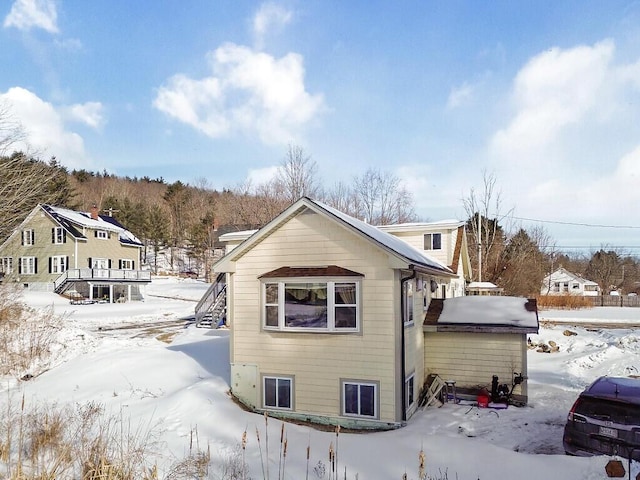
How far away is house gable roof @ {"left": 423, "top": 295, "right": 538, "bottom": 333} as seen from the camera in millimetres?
13297

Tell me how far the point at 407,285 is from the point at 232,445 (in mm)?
5993

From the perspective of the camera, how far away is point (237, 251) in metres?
12.4

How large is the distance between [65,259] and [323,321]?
35392 mm

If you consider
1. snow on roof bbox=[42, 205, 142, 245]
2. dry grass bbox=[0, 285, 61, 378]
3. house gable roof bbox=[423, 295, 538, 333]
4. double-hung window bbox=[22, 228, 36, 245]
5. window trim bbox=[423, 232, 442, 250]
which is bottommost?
dry grass bbox=[0, 285, 61, 378]

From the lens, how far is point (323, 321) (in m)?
11.6

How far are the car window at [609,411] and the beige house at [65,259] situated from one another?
1492 inches

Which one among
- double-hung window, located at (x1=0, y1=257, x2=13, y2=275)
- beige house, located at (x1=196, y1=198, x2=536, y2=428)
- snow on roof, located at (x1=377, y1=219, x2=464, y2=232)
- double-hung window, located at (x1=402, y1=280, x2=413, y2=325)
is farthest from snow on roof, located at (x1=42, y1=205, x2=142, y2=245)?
double-hung window, located at (x1=402, y1=280, x2=413, y2=325)

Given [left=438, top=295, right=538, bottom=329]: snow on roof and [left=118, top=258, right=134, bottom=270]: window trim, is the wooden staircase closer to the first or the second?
[left=438, top=295, right=538, bottom=329]: snow on roof

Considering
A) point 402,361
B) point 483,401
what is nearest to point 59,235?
point 402,361

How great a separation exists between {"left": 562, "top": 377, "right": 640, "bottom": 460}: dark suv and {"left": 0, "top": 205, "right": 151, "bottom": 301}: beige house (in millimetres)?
37799

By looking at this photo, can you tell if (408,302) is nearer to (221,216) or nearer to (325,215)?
(325,215)

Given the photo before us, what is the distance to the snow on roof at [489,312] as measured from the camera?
13500 millimetres

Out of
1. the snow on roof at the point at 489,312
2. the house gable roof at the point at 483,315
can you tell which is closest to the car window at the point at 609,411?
the house gable roof at the point at 483,315

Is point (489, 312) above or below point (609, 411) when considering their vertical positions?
above
